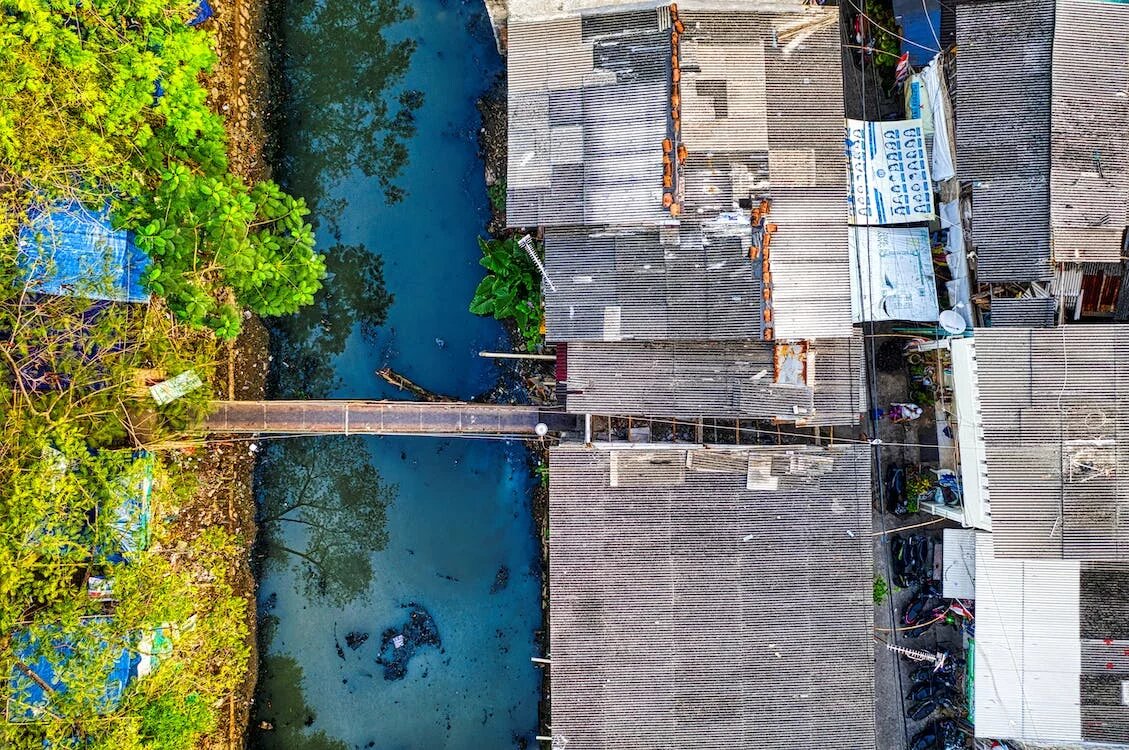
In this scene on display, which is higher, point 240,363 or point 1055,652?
point 240,363

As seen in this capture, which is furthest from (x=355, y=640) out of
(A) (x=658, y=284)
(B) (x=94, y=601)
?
(A) (x=658, y=284)

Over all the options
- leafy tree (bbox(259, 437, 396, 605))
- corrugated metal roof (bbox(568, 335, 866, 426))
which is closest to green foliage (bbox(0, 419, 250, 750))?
leafy tree (bbox(259, 437, 396, 605))

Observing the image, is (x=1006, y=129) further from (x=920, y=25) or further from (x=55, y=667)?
(x=55, y=667)

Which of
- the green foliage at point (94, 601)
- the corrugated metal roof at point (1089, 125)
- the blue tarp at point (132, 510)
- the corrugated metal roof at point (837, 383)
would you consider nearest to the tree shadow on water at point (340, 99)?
the blue tarp at point (132, 510)

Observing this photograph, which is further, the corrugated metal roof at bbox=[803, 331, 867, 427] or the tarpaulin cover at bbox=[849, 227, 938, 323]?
the tarpaulin cover at bbox=[849, 227, 938, 323]

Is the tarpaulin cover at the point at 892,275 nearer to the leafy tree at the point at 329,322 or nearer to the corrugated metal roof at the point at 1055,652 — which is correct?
the corrugated metal roof at the point at 1055,652

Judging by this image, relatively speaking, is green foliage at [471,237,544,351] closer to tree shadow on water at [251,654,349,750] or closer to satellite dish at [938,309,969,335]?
satellite dish at [938,309,969,335]
